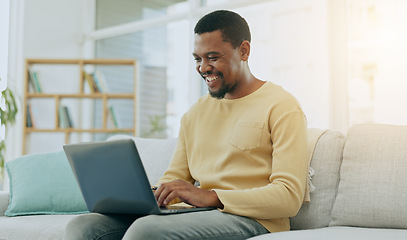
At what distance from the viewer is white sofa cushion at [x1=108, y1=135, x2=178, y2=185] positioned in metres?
2.21

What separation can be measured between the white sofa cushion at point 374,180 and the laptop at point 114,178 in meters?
0.49

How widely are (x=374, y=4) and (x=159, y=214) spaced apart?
2824 millimetres

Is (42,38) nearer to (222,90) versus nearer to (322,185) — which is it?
(222,90)

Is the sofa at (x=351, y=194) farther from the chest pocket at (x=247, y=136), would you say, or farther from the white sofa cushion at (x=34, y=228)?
the chest pocket at (x=247, y=136)

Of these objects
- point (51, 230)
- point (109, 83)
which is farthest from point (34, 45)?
point (51, 230)

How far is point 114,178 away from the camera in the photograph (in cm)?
128

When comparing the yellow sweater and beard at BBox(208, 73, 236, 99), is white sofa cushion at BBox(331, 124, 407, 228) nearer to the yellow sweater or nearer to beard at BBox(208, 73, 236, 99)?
the yellow sweater

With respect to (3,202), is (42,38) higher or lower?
higher

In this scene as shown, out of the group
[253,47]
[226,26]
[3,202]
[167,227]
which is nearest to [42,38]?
[253,47]

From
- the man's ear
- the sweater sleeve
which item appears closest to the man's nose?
the man's ear

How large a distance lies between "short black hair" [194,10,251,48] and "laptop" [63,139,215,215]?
55 centimetres

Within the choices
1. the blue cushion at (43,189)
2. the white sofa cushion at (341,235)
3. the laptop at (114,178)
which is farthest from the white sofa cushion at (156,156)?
the white sofa cushion at (341,235)

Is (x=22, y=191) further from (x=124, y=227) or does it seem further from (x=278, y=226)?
(x=278, y=226)

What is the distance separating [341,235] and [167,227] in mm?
487
